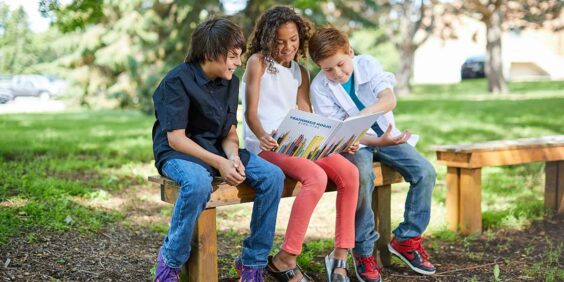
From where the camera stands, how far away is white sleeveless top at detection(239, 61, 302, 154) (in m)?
3.46

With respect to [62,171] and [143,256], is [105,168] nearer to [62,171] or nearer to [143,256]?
[62,171]

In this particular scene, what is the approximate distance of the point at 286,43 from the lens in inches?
135

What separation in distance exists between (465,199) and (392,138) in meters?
1.21

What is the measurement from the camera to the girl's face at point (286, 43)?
3408 millimetres

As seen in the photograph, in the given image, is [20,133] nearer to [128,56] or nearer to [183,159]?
[183,159]

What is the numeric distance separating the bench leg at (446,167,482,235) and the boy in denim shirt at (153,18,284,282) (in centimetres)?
187

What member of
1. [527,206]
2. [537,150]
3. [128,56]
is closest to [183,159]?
[537,150]

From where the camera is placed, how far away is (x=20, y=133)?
28.7ft

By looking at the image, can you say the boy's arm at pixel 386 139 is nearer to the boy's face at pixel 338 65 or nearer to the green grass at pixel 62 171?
the boy's face at pixel 338 65

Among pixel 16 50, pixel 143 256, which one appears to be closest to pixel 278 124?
pixel 143 256

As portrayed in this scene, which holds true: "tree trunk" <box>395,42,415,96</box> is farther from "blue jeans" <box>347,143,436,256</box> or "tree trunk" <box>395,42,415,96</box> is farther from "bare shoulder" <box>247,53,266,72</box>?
"bare shoulder" <box>247,53,266,72</box>

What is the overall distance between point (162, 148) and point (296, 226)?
735 millimetres

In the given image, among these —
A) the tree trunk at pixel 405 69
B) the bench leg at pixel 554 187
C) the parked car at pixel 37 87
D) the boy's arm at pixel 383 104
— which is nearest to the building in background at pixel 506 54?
the tree trunk at pixel 405 69

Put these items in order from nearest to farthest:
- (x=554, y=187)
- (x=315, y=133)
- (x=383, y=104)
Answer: (x=315, y=133), (x=383, y=104), (x=554, y=187)
